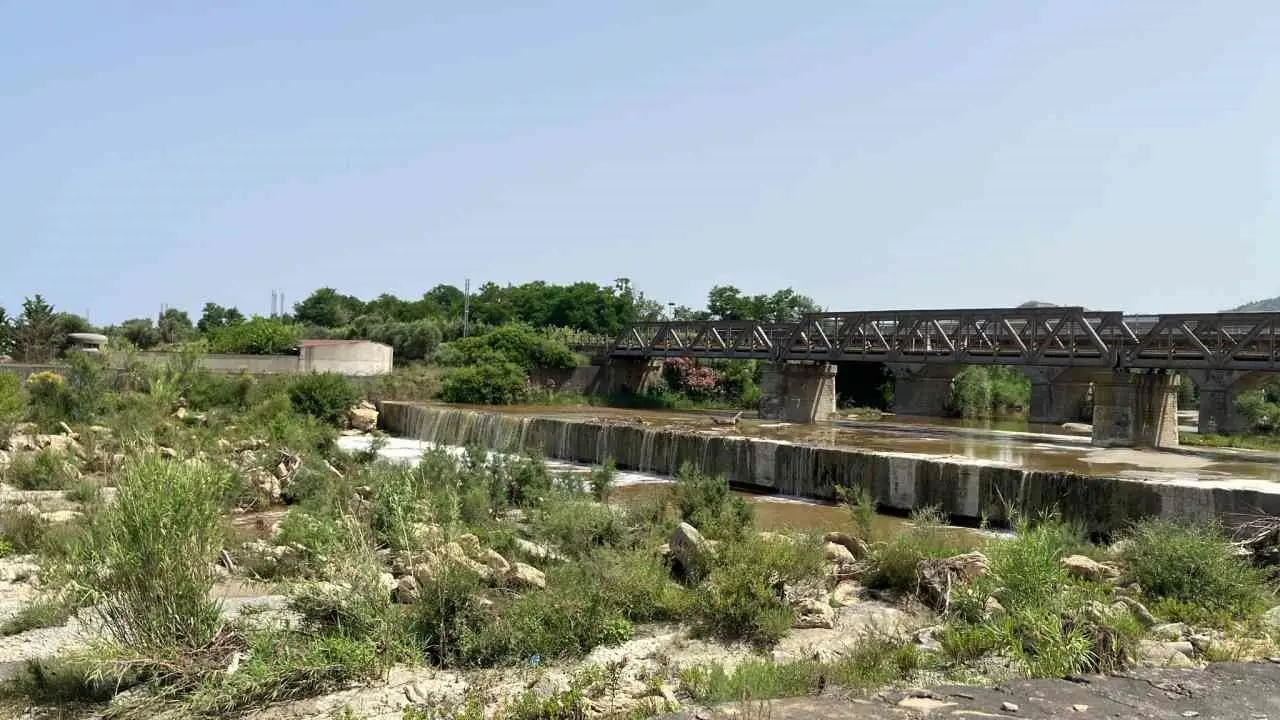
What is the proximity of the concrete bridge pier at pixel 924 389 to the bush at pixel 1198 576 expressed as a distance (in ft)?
120

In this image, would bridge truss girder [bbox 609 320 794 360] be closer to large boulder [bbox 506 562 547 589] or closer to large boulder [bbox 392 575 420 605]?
large boulder [bbox 506 562 547 589]

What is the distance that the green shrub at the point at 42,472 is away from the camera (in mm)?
20609

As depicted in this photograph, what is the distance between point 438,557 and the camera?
10.7 m

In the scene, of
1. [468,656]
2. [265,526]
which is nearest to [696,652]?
[468,656]

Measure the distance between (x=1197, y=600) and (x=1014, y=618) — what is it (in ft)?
9.92

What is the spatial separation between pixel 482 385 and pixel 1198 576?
37.5 meters

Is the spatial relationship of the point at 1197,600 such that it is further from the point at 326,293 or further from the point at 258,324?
the point at 326,293

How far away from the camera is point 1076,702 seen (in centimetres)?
788

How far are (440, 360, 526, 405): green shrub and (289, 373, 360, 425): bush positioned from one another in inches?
295

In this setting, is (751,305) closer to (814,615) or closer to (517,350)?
(517,350)

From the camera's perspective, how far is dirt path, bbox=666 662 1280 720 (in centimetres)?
759

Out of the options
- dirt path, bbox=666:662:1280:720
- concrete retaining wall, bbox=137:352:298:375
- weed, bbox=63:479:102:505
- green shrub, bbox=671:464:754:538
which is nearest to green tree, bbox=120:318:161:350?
concrete retaining wall, bbox=137:352:298:375

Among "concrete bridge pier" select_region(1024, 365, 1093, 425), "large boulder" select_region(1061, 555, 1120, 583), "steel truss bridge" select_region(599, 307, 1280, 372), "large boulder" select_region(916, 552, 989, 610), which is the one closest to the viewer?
"large boulder" select_region(916, 552, 989, 610)

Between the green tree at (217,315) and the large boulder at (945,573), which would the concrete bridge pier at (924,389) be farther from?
the green tree at (217,315)
